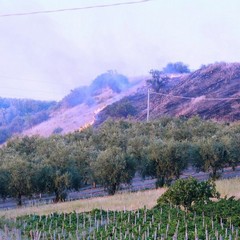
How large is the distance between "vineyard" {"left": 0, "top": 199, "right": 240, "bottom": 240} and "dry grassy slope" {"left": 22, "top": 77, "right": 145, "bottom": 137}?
68.0 m

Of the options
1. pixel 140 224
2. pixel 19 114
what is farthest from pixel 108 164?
pixel 19 114

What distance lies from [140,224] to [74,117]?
281 ft

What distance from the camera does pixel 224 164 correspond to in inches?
1631

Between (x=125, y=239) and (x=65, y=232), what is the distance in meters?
2.58

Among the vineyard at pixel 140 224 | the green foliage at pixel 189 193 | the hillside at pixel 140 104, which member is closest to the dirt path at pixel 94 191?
the green foliage at pixel 189 193

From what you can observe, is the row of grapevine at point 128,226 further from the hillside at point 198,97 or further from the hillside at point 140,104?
the hillside at point 198,97

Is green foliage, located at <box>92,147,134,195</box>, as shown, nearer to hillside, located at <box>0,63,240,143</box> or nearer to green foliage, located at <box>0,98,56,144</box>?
hillside, located at <box>0,63,240,143</box>

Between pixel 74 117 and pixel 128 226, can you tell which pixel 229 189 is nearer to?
pixel 128 226

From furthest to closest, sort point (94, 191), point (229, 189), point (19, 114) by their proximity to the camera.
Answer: point (19, 114) → point (94, 191) → point (229, 189)

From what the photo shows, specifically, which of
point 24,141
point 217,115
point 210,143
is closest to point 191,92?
point 217,115

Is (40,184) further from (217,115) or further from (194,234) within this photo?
(217,115)

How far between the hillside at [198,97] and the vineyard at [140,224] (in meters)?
60.1

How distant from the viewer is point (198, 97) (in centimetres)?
8712

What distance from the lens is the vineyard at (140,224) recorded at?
13797mm
